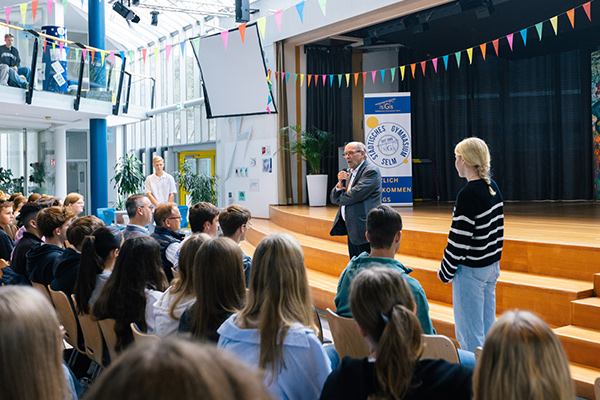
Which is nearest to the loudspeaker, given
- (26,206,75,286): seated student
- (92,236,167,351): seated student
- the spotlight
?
the spotlight

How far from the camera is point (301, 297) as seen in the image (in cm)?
194

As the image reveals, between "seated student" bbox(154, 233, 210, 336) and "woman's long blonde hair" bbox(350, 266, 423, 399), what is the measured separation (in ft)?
3.36

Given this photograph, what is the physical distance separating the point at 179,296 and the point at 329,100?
9.25 m

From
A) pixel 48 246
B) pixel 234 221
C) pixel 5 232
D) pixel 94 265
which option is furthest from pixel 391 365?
pixel 5 232

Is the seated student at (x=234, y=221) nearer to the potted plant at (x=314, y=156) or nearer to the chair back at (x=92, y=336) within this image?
the chair back at (x=92, y=336)

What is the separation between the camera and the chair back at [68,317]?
2973mm

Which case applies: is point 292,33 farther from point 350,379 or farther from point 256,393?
point 256,393

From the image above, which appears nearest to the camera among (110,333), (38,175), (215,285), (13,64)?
(215,285)

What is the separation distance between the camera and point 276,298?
1887 millimetres

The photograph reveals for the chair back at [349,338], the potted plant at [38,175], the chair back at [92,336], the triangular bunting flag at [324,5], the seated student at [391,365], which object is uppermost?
the triangular bunting flag at [324,5]

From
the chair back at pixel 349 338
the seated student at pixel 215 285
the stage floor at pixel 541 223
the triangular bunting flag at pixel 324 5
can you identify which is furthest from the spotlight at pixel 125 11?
the chair back at pixel 349 338

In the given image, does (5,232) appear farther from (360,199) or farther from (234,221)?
(360,199)

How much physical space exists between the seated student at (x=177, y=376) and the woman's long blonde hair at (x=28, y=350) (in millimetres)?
436

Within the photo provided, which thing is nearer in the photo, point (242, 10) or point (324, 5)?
point (324, 5)
